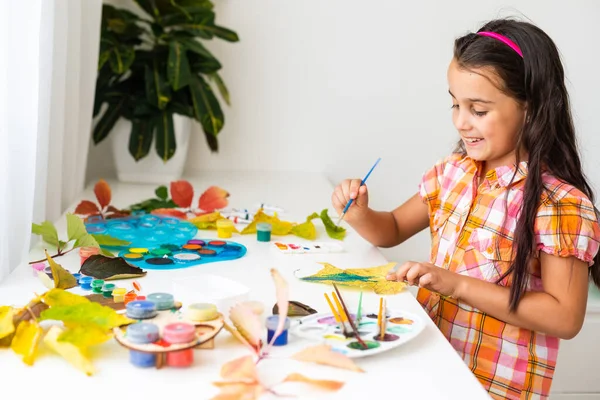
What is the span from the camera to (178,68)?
2.04 meters

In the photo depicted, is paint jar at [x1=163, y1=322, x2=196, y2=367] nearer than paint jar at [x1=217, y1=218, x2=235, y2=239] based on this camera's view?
Yes

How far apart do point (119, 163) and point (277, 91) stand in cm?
58

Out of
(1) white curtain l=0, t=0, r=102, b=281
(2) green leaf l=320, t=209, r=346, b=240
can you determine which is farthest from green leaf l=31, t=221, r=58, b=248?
(2) green leaf l=320, t=209, r=346, b=240

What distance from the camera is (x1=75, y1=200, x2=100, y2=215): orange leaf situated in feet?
5.22

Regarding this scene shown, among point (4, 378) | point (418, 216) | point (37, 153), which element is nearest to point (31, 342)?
point (4, 378)

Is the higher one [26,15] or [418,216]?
[26,15]

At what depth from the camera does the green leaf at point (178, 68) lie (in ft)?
6.65

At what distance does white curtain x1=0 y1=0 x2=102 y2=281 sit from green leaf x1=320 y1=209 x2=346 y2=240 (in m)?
0.60

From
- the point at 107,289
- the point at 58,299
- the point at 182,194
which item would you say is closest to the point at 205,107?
the point at 182,194

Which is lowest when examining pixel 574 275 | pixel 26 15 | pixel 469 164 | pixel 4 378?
pixel 4 378

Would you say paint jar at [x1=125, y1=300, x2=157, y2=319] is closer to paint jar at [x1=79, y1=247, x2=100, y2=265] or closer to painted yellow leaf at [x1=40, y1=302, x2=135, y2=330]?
painted yellow leaf at [x1=40, y1=302, x2=135, y2=330]

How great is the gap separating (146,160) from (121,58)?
305mm

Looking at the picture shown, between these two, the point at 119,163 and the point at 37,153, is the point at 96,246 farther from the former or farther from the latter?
the point at 119,163

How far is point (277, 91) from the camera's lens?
238 cm
